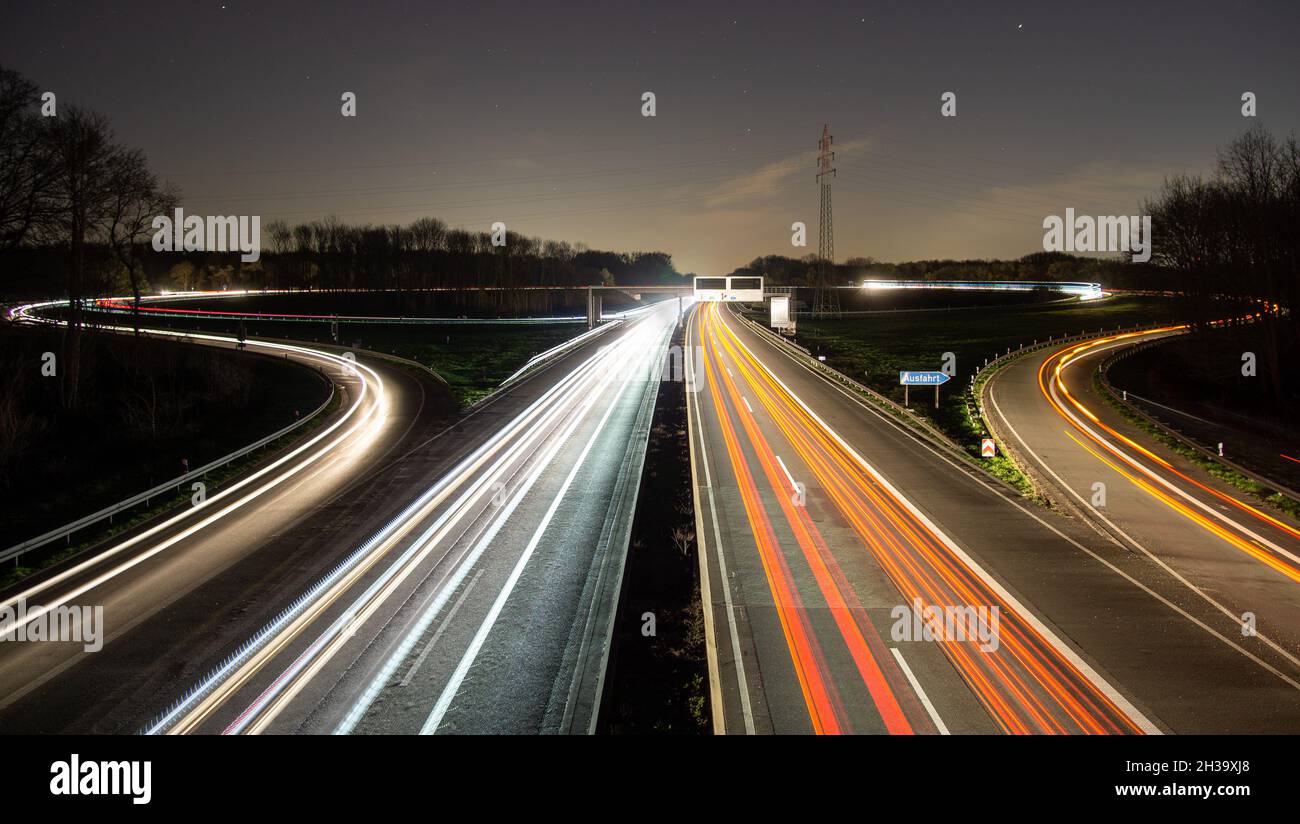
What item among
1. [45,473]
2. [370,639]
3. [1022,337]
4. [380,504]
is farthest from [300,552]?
[1022,337]

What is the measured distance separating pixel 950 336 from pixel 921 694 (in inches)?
2962

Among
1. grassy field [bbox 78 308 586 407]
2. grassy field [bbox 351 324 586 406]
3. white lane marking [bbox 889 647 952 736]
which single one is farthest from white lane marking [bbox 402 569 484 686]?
grassy field [bbox 78 308 586 407]

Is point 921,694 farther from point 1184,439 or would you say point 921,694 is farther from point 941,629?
point 1184,439

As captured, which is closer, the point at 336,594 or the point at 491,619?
the point at 491,619

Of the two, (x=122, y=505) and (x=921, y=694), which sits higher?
(x=122, y=505)

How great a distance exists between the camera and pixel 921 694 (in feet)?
35.8

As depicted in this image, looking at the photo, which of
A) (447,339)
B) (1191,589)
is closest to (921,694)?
(1191,589)

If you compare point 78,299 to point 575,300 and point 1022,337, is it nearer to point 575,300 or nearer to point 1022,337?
point 1022,337

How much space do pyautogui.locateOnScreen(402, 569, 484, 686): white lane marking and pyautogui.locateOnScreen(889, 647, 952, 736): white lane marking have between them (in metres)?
8.80

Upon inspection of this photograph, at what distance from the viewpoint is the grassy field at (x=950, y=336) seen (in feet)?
→ 131

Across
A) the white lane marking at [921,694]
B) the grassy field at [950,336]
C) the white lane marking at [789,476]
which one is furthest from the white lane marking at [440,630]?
the grassy field at [950,336]

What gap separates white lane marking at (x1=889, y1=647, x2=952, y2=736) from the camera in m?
10.1

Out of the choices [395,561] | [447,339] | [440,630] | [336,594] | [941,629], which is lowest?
[941,629]

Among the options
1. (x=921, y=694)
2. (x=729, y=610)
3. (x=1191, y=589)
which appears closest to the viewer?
(x=921, y=694)
